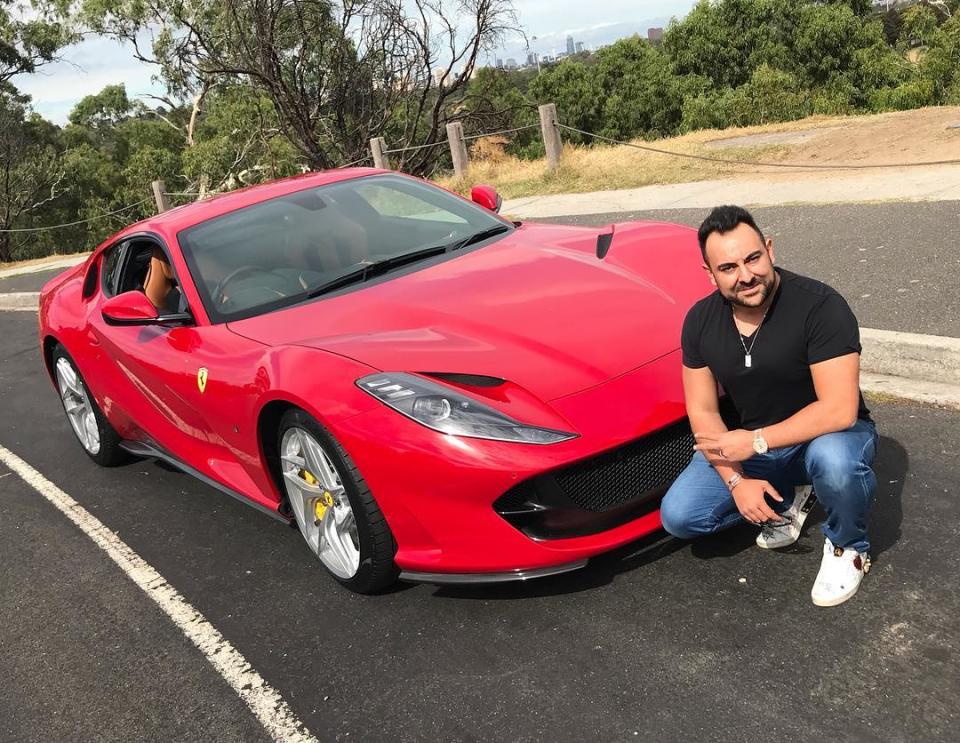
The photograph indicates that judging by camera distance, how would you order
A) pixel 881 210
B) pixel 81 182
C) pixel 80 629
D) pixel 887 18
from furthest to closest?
1. pixel 887 18
2. pixel 81 182
3. pixel 881 210
4. pixel 80 629

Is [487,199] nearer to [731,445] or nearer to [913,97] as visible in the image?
[731,445]

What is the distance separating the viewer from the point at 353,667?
10.6ft

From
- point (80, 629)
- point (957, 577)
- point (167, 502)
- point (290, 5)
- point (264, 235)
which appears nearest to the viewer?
point (957, 577)

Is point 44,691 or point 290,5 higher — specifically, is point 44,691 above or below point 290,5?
below

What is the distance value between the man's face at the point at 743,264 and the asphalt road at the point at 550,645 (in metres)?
0.97

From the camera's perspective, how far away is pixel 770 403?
317cm

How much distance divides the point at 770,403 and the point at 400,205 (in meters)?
2.59

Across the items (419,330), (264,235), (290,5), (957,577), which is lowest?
(957,577)

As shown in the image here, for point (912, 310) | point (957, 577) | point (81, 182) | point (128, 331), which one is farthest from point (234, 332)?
point (81, 182)

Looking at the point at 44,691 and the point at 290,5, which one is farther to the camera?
the point at 290,5

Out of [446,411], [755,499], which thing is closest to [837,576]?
[755,499]

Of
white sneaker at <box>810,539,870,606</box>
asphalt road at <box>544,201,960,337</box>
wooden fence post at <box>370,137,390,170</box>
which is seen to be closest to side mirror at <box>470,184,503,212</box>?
asphalt road at <box>544,201,960,337</box>

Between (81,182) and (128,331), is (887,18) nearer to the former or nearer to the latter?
(81,182)

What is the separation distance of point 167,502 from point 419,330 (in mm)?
2236
